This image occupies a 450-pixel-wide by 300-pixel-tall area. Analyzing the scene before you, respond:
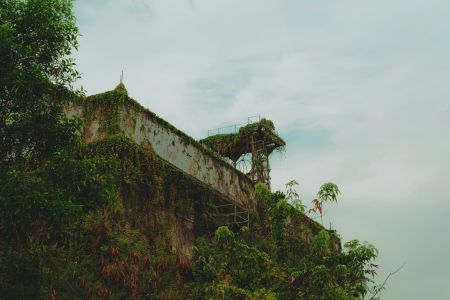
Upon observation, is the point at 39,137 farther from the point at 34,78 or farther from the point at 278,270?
the point at 278,270

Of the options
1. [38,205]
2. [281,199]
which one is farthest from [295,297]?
[38,205]

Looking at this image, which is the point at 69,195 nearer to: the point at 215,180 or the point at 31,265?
the point at 31,265

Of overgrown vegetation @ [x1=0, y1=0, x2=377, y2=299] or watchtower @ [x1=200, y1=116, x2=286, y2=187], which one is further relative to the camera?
watchtower @ [x1=200, y1=116, x2=286, y2=187]

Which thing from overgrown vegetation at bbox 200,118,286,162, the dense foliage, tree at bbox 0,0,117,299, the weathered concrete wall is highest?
overgrown vegetation at bbox 200,118,286,162

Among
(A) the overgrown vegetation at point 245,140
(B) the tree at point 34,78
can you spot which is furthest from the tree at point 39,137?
(A) the overgrown vegetation at point 245,140

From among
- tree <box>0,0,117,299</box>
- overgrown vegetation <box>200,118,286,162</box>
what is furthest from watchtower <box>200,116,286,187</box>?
tree <box>0,0,117,299</box>

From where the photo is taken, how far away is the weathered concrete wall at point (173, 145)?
15.0 metres

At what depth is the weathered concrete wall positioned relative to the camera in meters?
15.0

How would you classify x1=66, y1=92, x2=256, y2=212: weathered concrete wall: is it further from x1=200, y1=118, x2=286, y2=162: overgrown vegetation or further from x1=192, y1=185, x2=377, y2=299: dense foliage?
x1=200, y1=118, x2=286, y2=162: overgrown vegetation

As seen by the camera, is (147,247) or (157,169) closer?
(147,247)

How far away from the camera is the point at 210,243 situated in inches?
654

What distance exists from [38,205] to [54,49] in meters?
2.78

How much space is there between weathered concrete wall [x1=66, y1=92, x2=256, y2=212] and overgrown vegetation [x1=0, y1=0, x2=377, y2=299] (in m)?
0.28

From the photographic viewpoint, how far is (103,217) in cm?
1327
